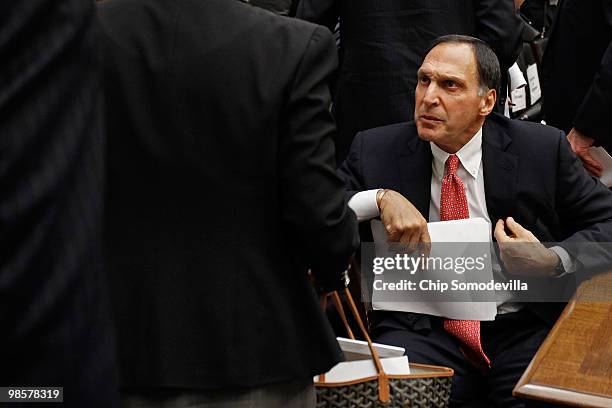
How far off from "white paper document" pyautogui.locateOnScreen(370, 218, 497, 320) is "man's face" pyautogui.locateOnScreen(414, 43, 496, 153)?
1.13 ft

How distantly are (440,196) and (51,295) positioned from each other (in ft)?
7.47

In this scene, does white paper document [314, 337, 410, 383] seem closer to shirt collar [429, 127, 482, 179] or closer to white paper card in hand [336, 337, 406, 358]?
white paper card in hand [336, 337, 406, 358]

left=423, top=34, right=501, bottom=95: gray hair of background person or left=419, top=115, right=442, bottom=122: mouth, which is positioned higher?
left=423, top=34, right=501, bottom=95: gray hair of background person

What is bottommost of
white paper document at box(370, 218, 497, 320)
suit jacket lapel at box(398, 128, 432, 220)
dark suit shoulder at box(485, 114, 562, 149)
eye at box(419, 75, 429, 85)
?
white paper document at box(370, 218, 497, 320)

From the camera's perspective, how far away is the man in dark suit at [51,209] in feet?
2.58

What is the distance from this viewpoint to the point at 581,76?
3889mm

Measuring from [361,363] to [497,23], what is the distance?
2036 millimetres

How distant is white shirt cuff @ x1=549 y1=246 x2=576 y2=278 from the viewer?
282 centimetres

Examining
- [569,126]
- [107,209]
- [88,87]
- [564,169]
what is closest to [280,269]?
[107,209]

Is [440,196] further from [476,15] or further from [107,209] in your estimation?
[107,209]

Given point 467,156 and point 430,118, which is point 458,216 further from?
point 430,118

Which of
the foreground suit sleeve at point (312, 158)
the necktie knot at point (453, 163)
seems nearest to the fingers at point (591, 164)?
the necktie knot at point (453, 163)

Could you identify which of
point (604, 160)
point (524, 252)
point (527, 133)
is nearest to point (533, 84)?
point (604, 160)

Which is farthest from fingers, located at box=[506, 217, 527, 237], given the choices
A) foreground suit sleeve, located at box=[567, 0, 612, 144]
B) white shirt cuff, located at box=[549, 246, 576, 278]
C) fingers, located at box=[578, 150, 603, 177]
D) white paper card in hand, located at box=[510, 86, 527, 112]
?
white paper card in hand, located at box=[510, 86, 527, 112]
